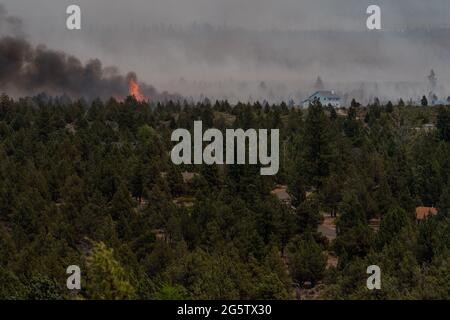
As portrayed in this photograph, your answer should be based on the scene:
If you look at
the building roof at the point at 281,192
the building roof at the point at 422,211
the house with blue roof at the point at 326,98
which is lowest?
the building roof at the point at 422,211

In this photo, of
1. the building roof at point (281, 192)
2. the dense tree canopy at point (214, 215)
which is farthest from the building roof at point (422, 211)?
the building roof at point (281, 192)

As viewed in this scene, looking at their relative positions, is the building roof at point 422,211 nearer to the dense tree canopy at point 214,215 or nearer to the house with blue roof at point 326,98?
the dense tree canopy at point 214,215

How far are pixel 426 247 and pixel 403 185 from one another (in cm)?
2300

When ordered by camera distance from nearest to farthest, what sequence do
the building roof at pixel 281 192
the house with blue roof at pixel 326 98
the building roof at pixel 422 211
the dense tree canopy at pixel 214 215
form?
the dense tree canopy at pixel 214 215 < the building roof at pixel 422 211 < the building roof at pixel 281 192 < the house with blue roof at pixel 326 98

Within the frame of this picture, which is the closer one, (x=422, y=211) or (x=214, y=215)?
(x=214, y=215)

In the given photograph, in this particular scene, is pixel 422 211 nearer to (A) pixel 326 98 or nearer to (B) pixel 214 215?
(B) pixel 214 215

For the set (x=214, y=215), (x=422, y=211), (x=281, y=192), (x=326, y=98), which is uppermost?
(x=326, y=98)

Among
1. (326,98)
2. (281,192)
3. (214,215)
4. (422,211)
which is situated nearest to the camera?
(214,215)

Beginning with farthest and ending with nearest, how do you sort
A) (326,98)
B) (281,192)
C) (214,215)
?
(326,98) < (281,192) < (214,215)

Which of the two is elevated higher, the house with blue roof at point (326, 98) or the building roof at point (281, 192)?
the house with blue roof at point (326, 98)

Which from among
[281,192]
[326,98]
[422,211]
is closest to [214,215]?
[281,192]

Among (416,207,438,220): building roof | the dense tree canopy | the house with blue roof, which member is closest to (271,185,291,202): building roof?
the dense tree canopy

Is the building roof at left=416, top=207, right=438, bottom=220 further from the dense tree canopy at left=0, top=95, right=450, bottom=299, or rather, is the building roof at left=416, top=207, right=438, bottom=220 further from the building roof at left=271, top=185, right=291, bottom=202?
the building roof at left=271, top=185, right=291, bottom=202

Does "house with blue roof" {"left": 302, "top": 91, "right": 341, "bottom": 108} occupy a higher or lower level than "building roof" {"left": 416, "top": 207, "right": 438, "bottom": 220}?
higher
